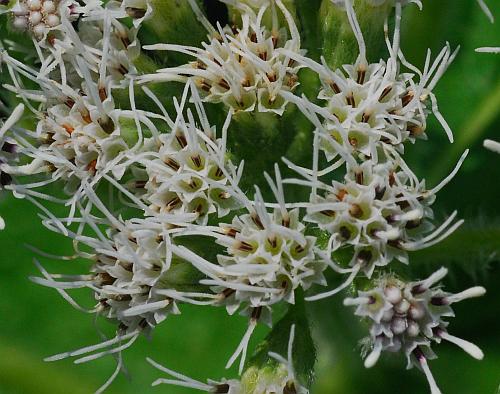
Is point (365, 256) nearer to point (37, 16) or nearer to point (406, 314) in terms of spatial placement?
point (406, 314)

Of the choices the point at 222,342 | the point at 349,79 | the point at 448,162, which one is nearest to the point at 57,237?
the point at 222,342

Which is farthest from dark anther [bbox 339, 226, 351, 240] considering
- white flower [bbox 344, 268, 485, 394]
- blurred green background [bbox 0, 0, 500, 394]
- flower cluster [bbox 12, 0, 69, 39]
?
flower cluster [bbox 12, 0, 69, 39]

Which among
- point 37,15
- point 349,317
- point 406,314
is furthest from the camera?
point 349,317

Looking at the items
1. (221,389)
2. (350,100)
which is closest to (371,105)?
(350,100)

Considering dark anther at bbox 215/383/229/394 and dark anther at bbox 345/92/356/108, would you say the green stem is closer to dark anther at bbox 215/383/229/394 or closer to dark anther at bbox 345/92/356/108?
dark anther at bbox 215/383/229/394

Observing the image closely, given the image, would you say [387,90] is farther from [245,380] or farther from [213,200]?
[245,380]

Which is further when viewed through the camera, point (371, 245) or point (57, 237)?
point (57, 237)

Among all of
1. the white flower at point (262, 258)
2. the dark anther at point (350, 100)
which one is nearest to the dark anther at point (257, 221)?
the white flower at point (262, 258)
